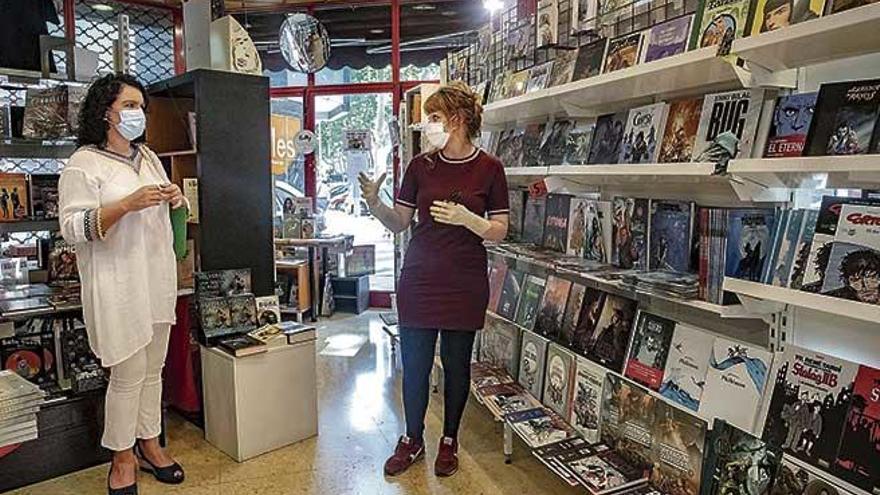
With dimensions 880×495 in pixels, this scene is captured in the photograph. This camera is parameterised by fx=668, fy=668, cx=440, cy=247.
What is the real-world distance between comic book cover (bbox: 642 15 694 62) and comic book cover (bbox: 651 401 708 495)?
44.1 inches

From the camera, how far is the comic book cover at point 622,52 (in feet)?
7.25

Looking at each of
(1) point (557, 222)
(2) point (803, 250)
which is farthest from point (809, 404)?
(1) point (557, 222)

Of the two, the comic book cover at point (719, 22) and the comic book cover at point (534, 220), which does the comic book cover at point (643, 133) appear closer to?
the comic book cover at point (719, 22)

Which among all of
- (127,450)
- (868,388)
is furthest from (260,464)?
(868,388)

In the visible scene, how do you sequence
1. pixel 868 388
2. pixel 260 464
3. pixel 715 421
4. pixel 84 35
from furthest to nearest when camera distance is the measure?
pixel 84 35
pixel 260 464
pixel 715 421
pixel 868 388

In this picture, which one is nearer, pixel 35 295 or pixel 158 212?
pixel 158 212

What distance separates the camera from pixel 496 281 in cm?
337

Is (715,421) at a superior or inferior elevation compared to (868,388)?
inferior

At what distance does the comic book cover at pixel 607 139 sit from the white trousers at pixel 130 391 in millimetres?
1789

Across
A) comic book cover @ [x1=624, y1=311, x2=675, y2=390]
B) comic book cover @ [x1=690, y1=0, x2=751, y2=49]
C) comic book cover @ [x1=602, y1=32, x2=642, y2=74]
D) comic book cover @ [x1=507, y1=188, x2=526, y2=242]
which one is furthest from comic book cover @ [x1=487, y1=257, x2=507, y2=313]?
comic book cover @ [x1=690, y1=0, x2=751, y2=49]

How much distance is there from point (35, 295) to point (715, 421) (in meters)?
2.82

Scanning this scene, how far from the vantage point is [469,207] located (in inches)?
99.4

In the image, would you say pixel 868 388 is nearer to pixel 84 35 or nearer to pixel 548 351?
pixel 548 351

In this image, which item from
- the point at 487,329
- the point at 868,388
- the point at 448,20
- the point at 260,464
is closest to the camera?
the point at 868,388
